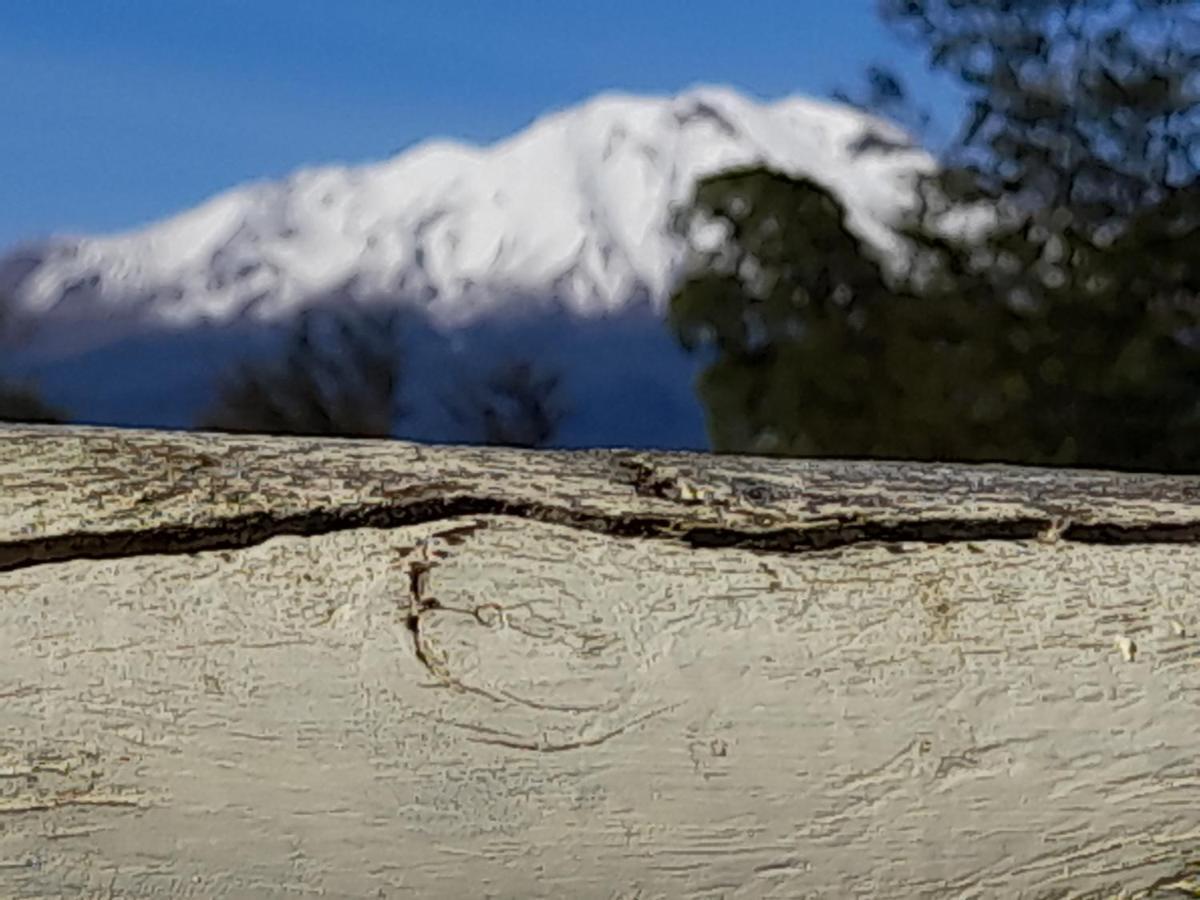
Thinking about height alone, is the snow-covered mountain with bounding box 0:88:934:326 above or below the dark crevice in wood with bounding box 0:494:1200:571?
above

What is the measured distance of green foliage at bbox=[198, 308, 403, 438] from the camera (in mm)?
3975

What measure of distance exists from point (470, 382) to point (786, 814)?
13.6 feet

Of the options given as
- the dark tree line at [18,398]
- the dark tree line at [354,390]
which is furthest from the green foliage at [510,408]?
the dark tree line at [18,398]

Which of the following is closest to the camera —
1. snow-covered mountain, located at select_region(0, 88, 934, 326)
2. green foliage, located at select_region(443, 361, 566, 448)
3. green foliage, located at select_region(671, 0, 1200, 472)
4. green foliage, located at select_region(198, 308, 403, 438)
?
green foliage, located at select_region(671, 0, 1200, 472)

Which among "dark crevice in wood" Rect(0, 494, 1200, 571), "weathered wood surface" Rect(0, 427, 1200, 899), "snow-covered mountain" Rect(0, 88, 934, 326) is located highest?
"snow-covered mountain" Rect(0, 88, 934, 326)

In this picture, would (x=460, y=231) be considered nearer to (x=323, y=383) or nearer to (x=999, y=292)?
(x=323, y=383)

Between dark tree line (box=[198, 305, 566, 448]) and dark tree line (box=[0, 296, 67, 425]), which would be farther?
dark tree line (box=[198, 305, 566, 448])

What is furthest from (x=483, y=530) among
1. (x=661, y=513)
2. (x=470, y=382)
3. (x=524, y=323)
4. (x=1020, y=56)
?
(x=524, y=323)

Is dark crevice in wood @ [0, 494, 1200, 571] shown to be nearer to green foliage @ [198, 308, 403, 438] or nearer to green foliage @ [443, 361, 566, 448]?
green foliage @ [198, 308, 403, 438]

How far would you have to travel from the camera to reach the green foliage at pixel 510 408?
4301mm

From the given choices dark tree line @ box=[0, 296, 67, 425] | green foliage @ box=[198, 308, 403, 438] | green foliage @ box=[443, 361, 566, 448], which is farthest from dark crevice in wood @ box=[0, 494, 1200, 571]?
green foliage @ box=[443, 361, 566, 448]

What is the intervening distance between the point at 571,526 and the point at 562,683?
0.13ft

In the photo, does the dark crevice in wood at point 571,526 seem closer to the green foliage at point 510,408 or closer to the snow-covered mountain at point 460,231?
the green foliage at point 510,408

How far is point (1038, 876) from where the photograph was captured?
37 cm
